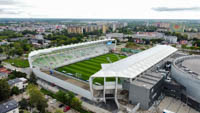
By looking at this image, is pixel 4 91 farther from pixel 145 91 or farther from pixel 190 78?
pixel 190 78

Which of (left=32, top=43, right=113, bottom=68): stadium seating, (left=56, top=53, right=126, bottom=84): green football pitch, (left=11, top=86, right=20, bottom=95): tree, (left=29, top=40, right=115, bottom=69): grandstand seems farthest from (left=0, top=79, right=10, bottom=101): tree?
(left=56, top=53, right=126, bottom=84): green football pitch

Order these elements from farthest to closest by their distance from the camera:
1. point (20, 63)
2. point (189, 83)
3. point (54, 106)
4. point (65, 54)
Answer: point (65, 54) → point (20, 63) → point (189, 83) → point (54, 106)

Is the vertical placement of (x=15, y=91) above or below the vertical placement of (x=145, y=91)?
below

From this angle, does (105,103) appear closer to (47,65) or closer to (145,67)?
(145,67)

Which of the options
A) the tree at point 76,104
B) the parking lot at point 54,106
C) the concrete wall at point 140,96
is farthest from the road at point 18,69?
the concrete wall at point 140,96

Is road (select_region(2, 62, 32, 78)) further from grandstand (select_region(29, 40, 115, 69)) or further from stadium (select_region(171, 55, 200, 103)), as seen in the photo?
stadium (select_region(171, 55, 200, 103))

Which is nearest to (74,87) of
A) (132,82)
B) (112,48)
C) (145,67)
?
(132,82)

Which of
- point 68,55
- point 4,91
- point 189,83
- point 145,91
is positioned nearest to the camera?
point 145,91

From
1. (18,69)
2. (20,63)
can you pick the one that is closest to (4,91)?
(18,69)

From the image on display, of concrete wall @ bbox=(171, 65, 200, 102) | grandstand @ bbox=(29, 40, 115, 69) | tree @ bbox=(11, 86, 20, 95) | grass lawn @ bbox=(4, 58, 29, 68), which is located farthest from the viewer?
grass lawn @ bbox=(4, 58, 29, 68)
